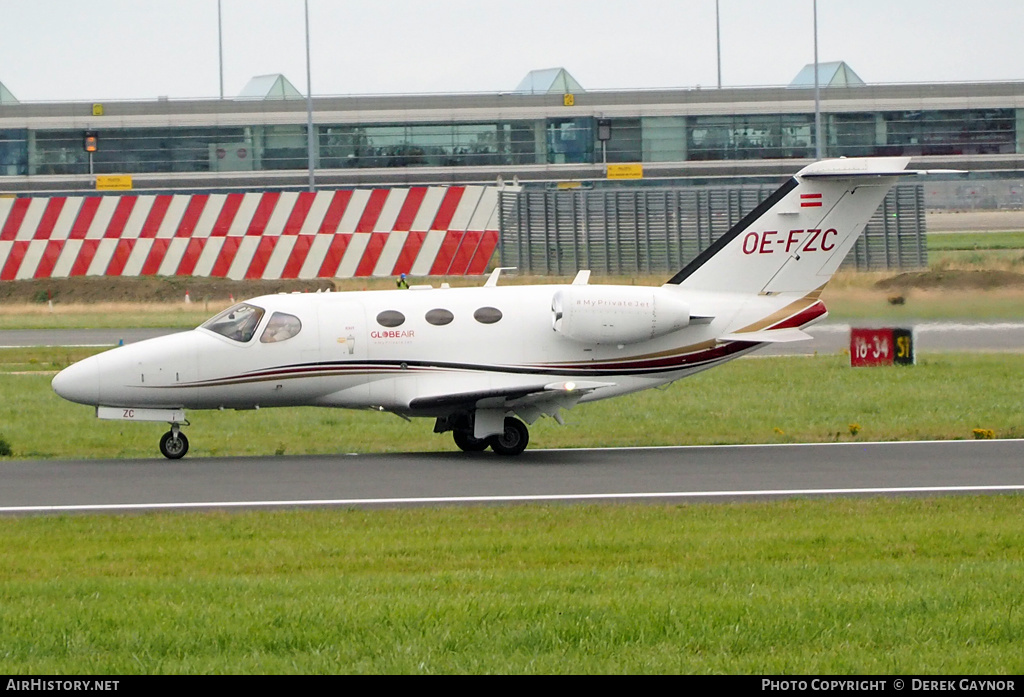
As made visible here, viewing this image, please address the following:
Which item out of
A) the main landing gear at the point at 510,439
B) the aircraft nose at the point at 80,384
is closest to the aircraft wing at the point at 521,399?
the main landing gear at the point at 510,439

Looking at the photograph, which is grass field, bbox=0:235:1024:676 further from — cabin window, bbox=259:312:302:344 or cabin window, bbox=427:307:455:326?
cabin window, bbox=427:307:455:326

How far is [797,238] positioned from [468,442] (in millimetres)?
5392

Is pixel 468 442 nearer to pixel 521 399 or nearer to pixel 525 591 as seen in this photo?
pixel 521 399

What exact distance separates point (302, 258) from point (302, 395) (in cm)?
3027

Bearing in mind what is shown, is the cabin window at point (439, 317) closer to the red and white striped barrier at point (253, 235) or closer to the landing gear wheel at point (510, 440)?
the landing gear wheel at point (510, 440)

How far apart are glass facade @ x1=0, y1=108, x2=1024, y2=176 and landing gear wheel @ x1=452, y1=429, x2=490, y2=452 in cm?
5410

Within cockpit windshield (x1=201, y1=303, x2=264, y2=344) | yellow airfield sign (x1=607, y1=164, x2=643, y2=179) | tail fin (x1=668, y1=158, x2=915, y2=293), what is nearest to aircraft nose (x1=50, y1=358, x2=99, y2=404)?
cockpit windshield (x1=201, y1=303, x2=264, y2=344)

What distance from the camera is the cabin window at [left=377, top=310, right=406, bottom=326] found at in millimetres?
17766

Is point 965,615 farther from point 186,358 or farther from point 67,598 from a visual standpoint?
point 186,358

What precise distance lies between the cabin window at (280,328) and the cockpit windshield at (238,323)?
16cm

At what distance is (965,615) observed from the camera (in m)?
8.28

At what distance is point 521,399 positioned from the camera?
1739cm

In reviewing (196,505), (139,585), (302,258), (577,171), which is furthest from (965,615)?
(577,171)

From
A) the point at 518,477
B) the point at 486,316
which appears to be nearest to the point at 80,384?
the point at 486,316
